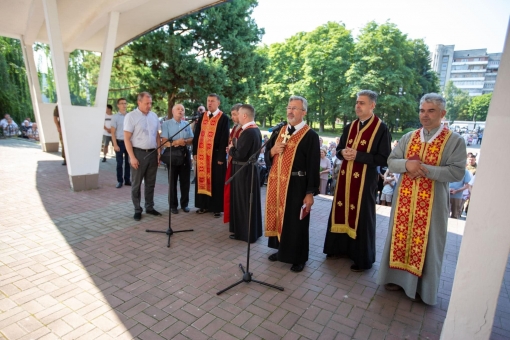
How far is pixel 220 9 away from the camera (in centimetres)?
1210

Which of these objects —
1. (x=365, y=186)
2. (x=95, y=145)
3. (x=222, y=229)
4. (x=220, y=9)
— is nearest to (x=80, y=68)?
(x=220, y=9)

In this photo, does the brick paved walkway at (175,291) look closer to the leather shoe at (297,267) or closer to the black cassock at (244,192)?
the leather shoe at (297,267)

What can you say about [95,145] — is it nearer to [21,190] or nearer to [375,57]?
[21,190]

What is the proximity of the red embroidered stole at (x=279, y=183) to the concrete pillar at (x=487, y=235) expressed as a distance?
196 centimetres

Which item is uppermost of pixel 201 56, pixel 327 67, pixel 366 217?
pixel 327 67

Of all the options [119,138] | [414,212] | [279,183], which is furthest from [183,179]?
[414,212]

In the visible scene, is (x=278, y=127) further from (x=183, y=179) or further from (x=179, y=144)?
(x=183, y=179)

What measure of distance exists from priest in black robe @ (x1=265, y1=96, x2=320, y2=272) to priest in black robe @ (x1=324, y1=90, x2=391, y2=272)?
447 mm

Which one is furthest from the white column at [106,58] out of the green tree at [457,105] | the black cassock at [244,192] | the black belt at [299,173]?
the green tree at [457,105]

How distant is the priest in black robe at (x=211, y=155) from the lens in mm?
5434

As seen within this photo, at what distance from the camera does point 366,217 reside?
145 inches

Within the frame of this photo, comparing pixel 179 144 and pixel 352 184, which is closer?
pixel 352 184

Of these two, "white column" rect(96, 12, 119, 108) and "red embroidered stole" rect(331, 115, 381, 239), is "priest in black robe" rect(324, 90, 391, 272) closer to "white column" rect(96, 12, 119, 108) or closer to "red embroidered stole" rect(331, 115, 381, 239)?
"red embroidered stole" rect(331, 115, 381, 239)

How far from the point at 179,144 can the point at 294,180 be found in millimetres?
2643
